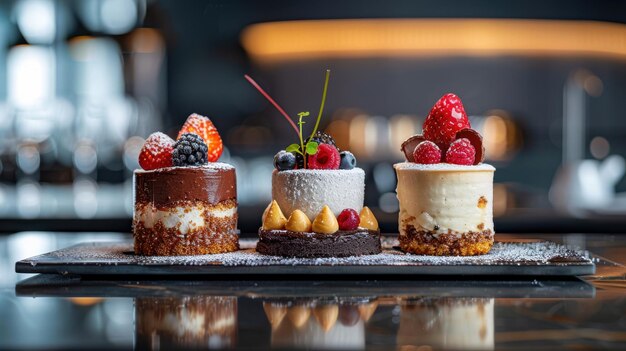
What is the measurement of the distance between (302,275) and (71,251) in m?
0.63

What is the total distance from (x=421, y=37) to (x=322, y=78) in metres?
0.73

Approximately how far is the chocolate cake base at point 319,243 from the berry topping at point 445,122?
28cm

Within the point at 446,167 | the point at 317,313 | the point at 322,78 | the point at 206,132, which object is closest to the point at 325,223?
the point at 446,167

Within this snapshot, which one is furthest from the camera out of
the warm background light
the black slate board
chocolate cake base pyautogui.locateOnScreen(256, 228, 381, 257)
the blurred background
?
the warm background light

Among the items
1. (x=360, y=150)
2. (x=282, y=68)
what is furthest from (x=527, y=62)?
(x=282, y=68)

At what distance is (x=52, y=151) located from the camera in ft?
16.0

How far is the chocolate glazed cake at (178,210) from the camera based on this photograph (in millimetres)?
1850

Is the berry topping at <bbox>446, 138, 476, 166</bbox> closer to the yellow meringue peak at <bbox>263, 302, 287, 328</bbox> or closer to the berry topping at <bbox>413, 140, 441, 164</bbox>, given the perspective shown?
the berry topping at <bbox>413, 140, 441, 164</bbox>

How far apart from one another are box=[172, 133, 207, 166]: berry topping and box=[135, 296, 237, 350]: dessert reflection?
A: 528mm

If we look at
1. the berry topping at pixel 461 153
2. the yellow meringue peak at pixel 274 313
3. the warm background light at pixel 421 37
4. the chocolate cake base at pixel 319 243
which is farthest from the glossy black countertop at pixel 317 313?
the warm background light at pixel 421 37

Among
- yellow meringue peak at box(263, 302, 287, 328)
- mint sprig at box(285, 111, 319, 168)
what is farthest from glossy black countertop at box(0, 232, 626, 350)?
mint sprig at box(285, 111, 319, 168)

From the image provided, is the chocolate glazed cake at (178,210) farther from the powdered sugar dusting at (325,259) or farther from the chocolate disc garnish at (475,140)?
the chocolate disc garnish at (475,140)

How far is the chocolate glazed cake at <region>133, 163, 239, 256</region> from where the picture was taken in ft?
6.07

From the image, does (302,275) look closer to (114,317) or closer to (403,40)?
(114,317)
